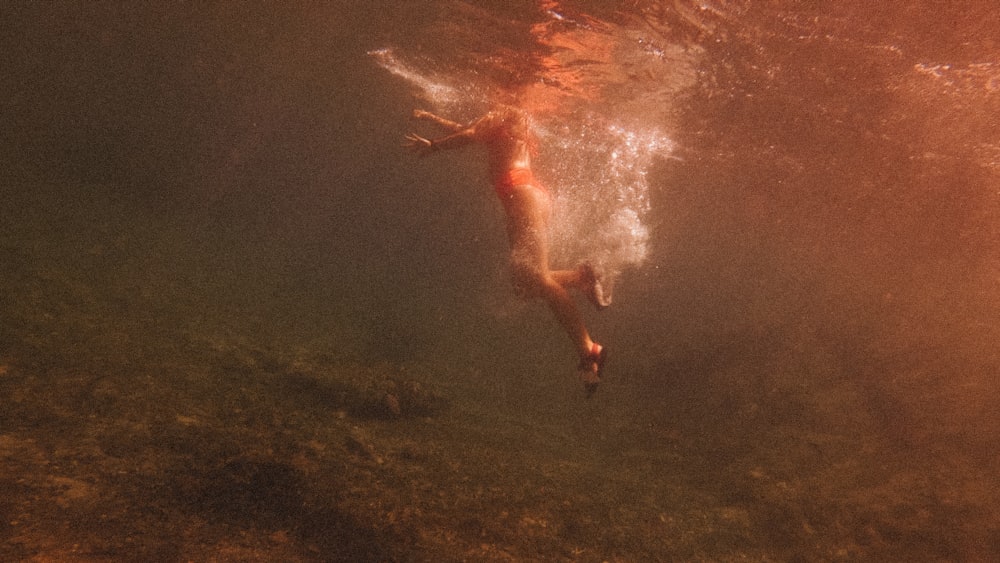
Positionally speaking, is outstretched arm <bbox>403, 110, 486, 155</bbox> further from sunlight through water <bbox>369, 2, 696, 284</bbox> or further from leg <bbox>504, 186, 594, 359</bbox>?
A: sunlight through water <bbox>369, 2, 696, 284</bbox>

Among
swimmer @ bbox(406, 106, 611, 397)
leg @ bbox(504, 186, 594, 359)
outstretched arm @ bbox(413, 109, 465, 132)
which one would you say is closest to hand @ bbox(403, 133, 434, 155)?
swimmer @ bbox(406, 106, 611, 397)

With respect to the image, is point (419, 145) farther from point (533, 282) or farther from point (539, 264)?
point (533, 282)

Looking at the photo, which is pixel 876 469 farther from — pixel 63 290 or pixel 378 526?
pixel 63 290

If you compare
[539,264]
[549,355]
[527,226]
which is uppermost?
[527,226]

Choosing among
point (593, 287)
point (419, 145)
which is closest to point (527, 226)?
point (593, 287)

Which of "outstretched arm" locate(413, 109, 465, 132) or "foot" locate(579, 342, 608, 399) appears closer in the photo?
"foot" locate(579, 342, 608, 399)

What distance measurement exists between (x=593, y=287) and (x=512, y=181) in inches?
83.4

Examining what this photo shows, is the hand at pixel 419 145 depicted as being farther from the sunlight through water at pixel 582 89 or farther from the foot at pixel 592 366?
the foot at pixel 592 366

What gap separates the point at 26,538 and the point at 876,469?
10853mm

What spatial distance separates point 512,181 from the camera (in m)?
→ 7.32

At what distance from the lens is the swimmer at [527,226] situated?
247 inches

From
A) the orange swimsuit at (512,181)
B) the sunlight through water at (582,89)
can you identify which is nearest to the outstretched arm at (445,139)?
the orange swimsuit at (512,181)

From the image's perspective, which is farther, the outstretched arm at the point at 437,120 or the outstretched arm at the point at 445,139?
the outstretched arm at the point at 437,120

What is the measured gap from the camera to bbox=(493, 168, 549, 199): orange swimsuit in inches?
287
